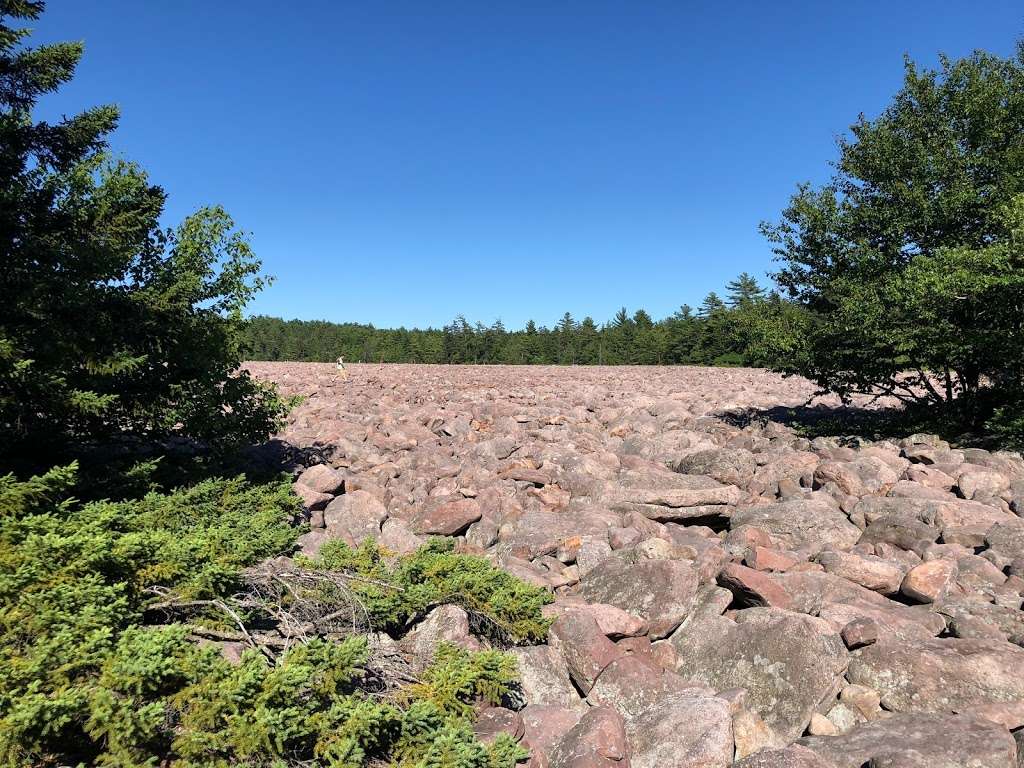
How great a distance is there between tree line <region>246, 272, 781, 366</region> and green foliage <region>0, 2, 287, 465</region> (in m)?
78.2

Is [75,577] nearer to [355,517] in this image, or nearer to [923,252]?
[355,517]

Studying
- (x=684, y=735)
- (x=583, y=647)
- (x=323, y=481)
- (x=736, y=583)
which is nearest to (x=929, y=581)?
(x=736, y=583)

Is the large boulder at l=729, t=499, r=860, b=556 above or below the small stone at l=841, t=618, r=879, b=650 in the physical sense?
above

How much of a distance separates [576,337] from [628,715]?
10864cm

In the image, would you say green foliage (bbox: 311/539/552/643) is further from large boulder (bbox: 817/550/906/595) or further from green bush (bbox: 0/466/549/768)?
large boulder (bbox: 817/550/906/595)

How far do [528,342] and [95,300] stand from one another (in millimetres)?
105954

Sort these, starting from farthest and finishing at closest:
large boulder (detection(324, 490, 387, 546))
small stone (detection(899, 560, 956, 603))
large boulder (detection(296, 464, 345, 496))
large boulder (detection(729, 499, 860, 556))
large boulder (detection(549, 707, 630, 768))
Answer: large boulder (detection(296, 464, 345, 496)) < large boulder (detection(324, 490, 387, 546)) < large boulder (detection(729, 499, 860, 556)) < small stone (detection(899, 560, 956, 603)) < large boulder (detection(549, 707, 630, 768))

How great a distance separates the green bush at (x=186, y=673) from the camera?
3512 mm

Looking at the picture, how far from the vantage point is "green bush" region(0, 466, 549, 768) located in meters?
3.51

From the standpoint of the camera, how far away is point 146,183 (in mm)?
10555

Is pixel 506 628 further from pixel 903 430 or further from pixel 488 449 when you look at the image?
pixel 903 430

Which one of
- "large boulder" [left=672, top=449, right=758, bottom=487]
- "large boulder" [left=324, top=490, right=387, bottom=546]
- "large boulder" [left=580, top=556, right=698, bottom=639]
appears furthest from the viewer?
"large boulder" [left=672, top=449, right=758, bottom=487]

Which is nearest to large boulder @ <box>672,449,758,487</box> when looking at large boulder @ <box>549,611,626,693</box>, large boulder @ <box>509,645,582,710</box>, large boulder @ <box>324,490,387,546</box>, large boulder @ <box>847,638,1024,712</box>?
large boulder @ <box>847,638,1024,712</box>

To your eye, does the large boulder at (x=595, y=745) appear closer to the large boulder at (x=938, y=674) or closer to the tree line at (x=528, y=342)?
the large boulder at (x=938, y=674)
